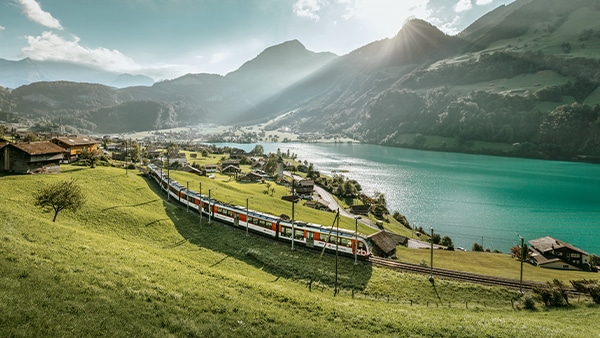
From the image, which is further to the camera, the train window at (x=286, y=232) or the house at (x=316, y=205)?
the house at (x=316, y=205)

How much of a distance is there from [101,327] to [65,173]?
46462 mm

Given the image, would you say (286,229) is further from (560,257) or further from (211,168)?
(211,168)

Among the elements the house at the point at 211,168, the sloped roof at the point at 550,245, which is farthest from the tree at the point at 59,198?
the house at the point at 211,168

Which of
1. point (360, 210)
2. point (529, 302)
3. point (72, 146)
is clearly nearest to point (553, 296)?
point (529, 302)

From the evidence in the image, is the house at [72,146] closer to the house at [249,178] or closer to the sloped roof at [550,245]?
the house at [249,178]

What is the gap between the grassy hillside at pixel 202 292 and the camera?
44.3ft

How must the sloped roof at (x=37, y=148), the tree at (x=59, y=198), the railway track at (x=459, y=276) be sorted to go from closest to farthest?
the tree at (x=59, y=198) → the railway track at (x=459, y=276) → the sloped roof at (x=37, y=148)

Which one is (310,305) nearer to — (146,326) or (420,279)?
(146,326)

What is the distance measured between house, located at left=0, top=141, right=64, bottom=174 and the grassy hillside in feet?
26.9

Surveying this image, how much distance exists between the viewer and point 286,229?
3662 cm

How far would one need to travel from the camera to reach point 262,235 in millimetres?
38781

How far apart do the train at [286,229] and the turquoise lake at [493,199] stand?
48484 mm

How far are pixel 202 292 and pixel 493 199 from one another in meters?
121

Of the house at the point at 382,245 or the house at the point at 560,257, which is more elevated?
the house at the point at 382,245
